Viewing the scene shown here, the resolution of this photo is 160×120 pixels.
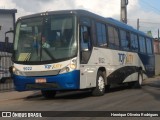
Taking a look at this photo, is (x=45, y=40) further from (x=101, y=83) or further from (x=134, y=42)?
(x=134, y=42)

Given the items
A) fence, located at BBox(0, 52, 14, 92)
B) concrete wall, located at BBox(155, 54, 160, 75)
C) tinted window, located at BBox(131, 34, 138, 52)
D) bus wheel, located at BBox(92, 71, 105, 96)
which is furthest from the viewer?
concrete wall, located at BBox(155, 54, 160, 75)

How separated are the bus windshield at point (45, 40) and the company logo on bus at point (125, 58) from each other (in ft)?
18.1

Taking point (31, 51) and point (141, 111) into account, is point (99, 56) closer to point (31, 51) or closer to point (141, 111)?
point (31, 51)

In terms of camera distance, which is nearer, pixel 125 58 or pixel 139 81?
pixel 125 58

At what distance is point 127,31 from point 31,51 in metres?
7.91

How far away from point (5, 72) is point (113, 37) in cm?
886

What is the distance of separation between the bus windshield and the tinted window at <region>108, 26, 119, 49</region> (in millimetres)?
3969

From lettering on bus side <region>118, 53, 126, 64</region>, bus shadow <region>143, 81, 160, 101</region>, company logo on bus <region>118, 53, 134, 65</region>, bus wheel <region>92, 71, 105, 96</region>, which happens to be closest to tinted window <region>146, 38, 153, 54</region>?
bus shadow <region>143, 81, 160, 101</region>

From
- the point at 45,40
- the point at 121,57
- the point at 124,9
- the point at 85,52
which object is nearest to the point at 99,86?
the point at 85,52

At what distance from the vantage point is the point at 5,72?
85.2ft

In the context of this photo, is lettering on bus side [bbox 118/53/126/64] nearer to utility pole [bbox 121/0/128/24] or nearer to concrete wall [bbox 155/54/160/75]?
utility pole [bbox 121/0/128/24]

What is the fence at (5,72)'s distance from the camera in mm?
21814

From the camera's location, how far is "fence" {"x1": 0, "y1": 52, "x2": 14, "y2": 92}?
21.8 m

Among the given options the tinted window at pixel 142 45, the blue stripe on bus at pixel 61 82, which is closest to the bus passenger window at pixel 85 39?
the blue stripe on bus at pixel 61 82
